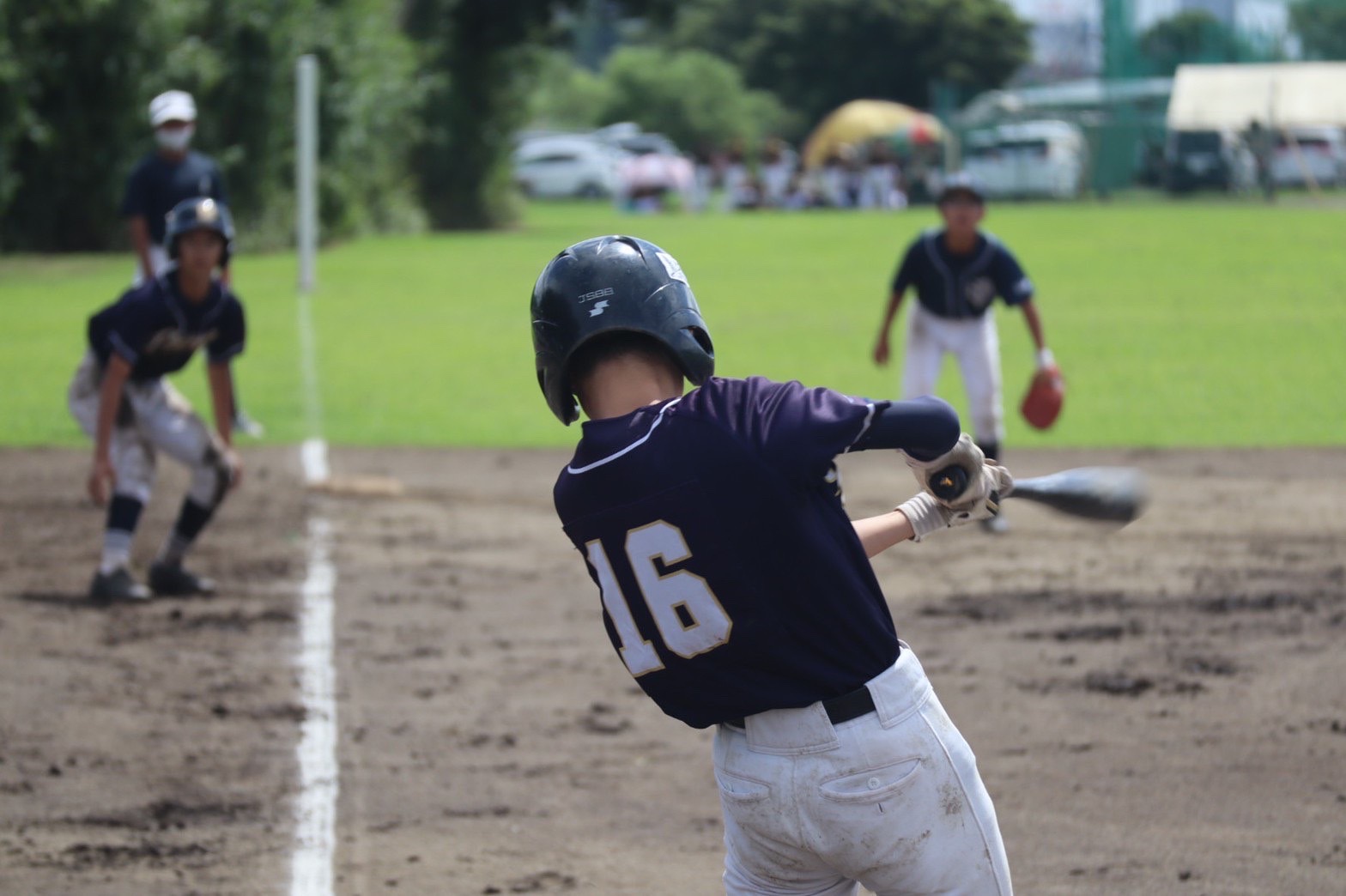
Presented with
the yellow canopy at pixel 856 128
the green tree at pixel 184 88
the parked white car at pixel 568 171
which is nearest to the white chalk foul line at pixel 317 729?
the green tree at pixel 184 88

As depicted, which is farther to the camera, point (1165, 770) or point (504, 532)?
point (504, 532)

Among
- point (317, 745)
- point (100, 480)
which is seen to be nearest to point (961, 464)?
point (317, 745)

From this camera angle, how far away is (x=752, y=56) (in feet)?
249

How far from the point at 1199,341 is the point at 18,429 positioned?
1171 cm

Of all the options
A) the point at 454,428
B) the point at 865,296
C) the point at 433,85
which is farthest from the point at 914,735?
the point at 433,85

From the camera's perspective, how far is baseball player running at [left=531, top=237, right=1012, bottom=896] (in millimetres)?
2877

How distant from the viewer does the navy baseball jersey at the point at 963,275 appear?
1015 centimetres

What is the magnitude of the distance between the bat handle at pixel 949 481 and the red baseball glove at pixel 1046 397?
7235 mm

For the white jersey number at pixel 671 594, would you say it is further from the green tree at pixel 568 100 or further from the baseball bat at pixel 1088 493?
the green tree at pixel 568 100

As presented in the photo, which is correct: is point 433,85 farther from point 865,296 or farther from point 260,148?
point 865,296

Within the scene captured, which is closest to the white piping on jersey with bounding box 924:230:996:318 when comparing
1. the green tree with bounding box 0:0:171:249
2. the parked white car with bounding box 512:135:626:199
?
the green tree with bounding box 0:0:171:249

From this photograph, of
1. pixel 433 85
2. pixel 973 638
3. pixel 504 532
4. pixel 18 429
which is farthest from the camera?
pixel 433 85

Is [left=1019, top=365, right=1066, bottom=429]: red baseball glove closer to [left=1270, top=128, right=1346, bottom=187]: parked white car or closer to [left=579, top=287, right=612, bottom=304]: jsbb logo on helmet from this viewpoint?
[left=579, top=287, right=612, bottom=304]: jsbb logo on helmet

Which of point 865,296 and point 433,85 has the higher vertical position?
point 433,85
